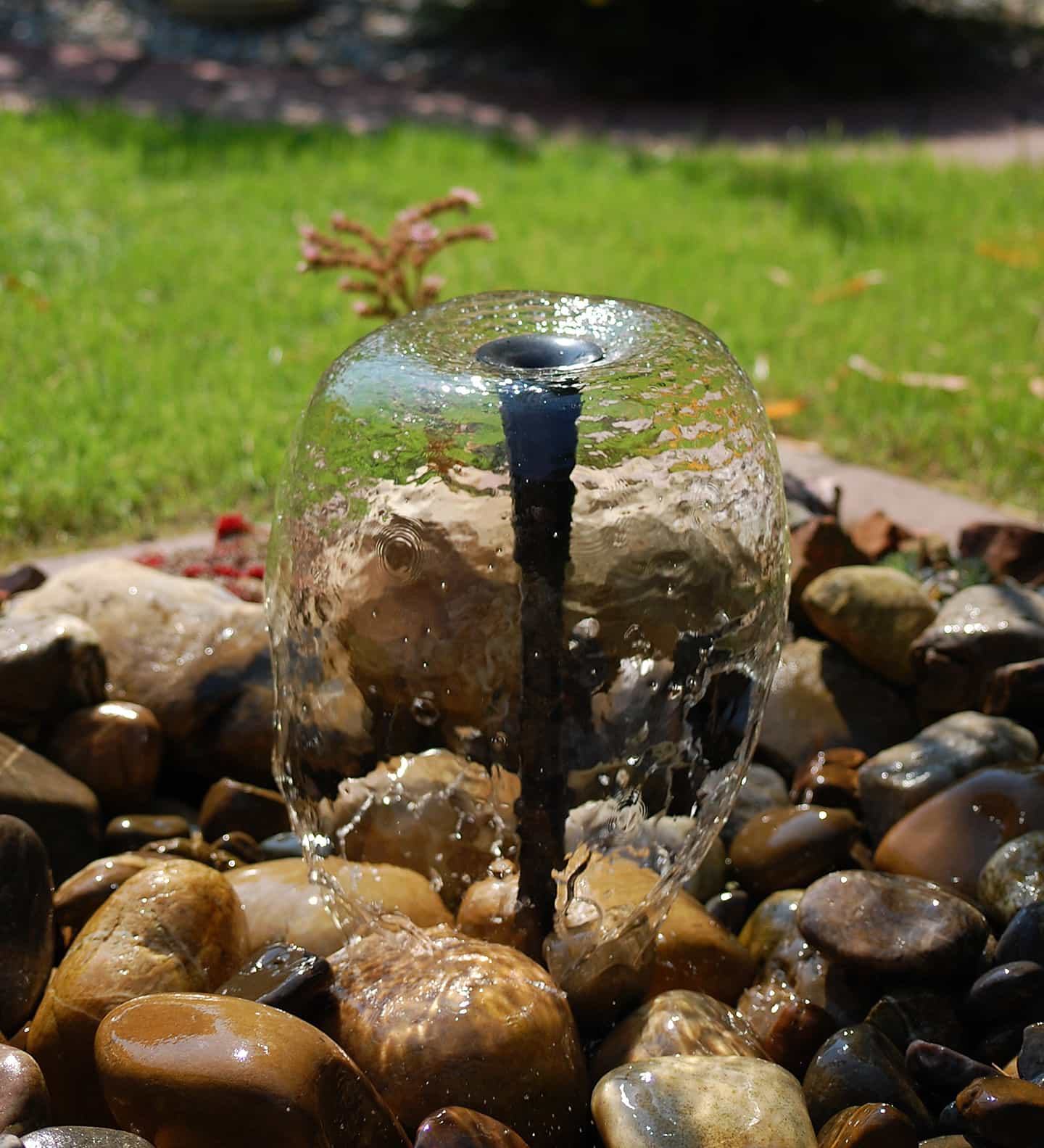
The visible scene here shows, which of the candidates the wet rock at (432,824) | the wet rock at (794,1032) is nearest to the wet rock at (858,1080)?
the wet rock at (794,1032)

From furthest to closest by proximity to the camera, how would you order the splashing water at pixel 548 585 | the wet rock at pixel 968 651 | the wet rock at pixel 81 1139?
the wet rock at pixel 968 651
the splashing water at pixel 548 585
the wet rock at pixel 81 1139

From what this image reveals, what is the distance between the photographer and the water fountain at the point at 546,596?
2.20 meters

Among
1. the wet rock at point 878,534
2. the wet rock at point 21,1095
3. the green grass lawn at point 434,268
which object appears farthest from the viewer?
the green grass lawn at point 434,268

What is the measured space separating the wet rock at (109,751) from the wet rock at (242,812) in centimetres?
16

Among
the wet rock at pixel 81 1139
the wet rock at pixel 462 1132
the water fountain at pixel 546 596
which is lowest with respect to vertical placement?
the wet rock at pixel 462 1132

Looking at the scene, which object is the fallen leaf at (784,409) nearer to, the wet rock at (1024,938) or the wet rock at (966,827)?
the wet rock at (966,827)

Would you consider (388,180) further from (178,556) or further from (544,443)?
(544,443)

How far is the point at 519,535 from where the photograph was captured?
2.15 m

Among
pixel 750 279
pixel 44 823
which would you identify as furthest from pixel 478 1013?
pixel 750 279

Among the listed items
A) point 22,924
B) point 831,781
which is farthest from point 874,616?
point 22,924

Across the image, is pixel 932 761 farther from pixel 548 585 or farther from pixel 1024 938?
pixel 548 585

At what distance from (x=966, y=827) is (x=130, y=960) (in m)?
1.57

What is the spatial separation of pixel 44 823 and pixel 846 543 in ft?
6.61

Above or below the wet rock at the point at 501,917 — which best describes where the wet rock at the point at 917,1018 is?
below
